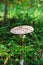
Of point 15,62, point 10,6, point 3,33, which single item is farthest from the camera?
point 10,6

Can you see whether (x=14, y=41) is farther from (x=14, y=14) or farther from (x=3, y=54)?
(x=14, y=14)

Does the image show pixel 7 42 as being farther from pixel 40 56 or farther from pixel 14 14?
pixel 14 14

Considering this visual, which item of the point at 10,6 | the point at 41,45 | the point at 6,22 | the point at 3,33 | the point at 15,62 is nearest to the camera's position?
the point at 15,62

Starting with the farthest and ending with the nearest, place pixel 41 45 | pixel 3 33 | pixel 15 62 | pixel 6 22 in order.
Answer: pixel 6 22 → pixel 3 33 → pixel 41 45 → pixel 15 62

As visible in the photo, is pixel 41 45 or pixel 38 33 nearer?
pixel 41 45

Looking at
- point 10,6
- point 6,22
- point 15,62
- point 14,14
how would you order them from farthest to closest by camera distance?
1. point 10,6
2. point 14,14
3. point 6,22
4. point 15,62

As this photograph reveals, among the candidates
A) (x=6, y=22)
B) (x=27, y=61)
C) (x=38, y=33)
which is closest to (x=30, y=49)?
(x=27, y=61)

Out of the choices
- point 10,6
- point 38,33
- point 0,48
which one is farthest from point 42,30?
point 10,6

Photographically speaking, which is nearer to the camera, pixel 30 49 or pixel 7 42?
pixel 30 49

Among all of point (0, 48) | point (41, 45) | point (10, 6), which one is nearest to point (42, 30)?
point (41, 45)
